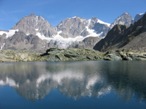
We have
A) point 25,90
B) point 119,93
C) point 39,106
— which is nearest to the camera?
point 39,106

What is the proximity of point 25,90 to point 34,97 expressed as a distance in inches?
551

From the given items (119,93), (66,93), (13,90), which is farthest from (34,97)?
(119,93)

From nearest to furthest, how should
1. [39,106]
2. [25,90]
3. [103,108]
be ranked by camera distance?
[103,108], [39,106], [25,90]

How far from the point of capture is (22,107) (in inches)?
2223


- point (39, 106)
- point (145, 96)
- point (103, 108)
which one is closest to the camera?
point (103, 108)

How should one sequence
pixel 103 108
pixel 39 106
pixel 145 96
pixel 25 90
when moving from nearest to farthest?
pixel 103 108
pixel 39 106
pixel 145 96
pixel 25 90

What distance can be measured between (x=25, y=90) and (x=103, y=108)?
112 feet

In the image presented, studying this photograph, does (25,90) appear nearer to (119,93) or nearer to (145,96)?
(119,93)

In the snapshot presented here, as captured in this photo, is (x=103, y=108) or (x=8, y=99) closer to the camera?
(x=103, y=108)

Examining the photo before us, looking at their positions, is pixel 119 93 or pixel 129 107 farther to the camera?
pixel 119 93

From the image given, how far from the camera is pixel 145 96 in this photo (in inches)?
2504

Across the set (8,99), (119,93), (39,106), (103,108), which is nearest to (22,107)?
(39,106)

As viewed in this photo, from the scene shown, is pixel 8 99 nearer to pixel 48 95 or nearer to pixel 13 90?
pixel 48 95

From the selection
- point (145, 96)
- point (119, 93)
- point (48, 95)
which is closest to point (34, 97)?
point (48, 95)
